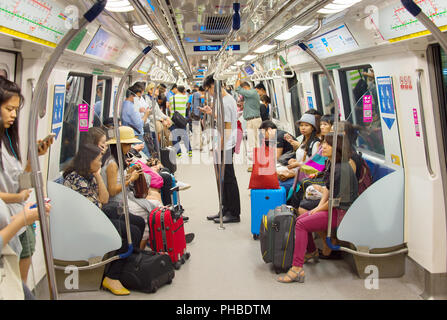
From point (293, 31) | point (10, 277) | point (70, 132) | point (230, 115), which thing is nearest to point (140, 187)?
point (70, 132)

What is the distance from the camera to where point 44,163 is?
360 cm

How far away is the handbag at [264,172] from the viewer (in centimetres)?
500

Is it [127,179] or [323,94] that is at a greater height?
[323,94]

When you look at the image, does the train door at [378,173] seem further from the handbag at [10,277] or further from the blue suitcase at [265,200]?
the handbag at [10,277]

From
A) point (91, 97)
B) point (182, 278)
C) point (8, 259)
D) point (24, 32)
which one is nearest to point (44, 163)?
point (24, 32)

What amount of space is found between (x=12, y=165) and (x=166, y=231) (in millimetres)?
2383

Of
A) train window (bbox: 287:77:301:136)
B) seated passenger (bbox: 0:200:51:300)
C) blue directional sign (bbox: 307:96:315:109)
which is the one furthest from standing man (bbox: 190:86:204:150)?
seated passenger (bbox: 0:200:51:300)

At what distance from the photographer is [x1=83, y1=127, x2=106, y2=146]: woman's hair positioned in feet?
12.1

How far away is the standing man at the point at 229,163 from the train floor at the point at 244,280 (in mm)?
447

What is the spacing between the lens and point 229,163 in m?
5.79

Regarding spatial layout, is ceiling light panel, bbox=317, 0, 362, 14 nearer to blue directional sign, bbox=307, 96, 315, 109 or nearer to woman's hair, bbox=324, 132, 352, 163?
woman's hair, bbox=324, 132, 352, 163

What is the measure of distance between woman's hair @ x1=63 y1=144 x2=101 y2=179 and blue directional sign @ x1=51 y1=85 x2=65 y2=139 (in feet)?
0.86

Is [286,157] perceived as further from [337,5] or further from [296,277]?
[337,5]
